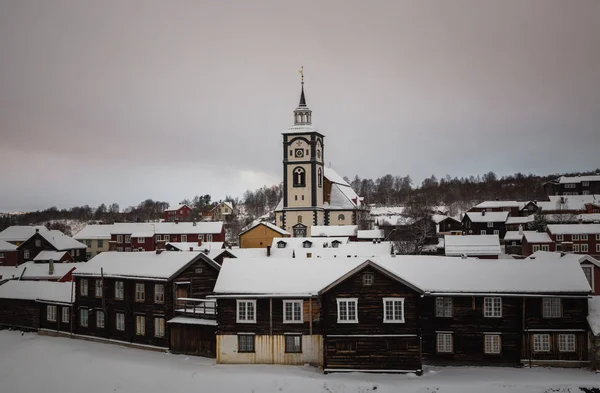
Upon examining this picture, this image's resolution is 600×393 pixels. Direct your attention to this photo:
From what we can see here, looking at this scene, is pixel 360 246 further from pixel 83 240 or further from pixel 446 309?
pixel 83 240

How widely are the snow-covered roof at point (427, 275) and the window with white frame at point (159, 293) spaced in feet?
17.6

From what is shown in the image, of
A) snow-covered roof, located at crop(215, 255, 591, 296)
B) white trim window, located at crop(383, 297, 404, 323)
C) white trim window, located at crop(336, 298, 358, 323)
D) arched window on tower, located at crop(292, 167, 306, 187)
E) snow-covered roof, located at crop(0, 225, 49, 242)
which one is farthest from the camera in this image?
arched window on tower, located at crop(292, 167, 306, 187)

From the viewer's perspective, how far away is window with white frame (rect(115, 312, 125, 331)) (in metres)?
36.9

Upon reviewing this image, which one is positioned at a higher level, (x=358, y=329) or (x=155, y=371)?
(x=358, y=329)

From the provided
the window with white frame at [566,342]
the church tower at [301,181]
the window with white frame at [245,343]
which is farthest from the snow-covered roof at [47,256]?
the window with white frame at [566,342]

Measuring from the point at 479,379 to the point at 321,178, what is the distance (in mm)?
65263

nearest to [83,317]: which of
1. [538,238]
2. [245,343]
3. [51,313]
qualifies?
[51,313]

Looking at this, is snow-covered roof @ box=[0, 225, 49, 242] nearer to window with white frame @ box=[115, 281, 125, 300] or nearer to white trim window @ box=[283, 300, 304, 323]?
window with white frame @ box=[115, 281, 125, 300]

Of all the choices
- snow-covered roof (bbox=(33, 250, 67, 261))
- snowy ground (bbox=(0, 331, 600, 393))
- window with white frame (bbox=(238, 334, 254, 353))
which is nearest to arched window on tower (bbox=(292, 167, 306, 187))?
snow-covered roof (bbox=(33, 250, 67, 261))

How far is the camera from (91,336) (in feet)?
127

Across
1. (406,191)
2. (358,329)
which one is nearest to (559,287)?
(358,329)

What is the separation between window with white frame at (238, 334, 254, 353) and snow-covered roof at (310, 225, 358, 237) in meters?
48.6

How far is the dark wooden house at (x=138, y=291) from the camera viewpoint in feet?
114

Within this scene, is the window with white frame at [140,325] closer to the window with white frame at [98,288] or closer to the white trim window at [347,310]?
the window with white frame at [98,288]
